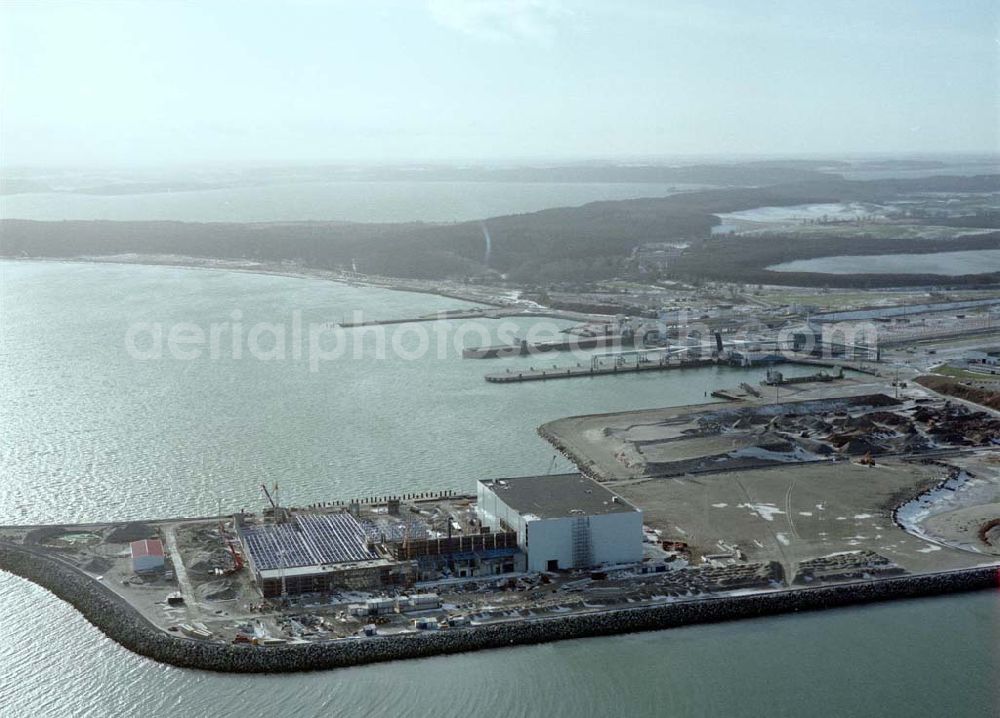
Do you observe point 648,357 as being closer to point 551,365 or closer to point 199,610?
point 551,365

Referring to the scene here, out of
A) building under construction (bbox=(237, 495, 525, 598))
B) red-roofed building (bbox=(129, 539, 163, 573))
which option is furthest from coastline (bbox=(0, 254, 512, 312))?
red-roofed building (bbox=(129, 539, 163, 573))

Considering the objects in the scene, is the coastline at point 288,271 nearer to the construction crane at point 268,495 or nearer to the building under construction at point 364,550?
the construction crane at point 268,495

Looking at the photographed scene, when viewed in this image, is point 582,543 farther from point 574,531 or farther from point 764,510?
point 764,510

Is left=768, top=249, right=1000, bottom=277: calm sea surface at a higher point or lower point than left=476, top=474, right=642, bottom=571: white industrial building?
lower

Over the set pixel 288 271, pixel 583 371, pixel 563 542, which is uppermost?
pixel 563 542

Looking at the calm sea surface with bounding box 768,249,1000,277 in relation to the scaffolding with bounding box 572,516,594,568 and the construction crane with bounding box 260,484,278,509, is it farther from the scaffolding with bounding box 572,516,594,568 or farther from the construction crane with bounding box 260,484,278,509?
the scaffolding with bounding box 572,516,594,568

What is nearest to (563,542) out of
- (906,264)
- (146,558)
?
(146,558)

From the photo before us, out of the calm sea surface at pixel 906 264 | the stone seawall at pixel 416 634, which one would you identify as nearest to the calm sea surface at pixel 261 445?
the stone seawall at pixel 416 634
